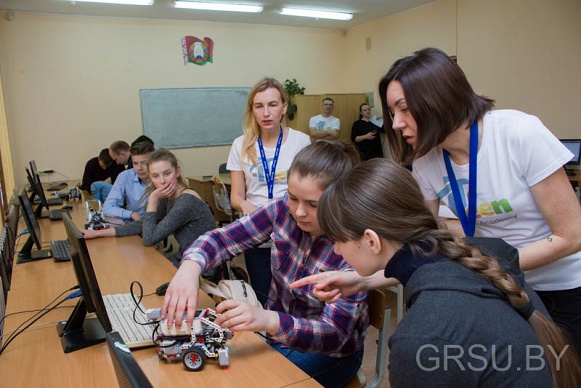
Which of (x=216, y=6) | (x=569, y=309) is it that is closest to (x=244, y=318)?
(x=569, y=309)

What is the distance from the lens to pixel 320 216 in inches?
43.0

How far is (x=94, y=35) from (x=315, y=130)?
3.64 meters

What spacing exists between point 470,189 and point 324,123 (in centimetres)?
664

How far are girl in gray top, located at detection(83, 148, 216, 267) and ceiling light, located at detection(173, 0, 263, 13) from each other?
4.36 metres

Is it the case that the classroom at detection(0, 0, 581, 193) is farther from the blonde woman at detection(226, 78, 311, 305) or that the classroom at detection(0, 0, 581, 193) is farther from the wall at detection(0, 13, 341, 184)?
the blonde woman at detection(226, 78, 311, 305)

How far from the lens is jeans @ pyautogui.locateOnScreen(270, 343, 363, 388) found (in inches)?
58.3

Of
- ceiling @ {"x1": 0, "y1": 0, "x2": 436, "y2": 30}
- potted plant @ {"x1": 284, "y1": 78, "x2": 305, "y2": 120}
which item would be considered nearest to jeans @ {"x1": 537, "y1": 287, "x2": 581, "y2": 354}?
ceiling @ {"x1": 0, "y1": 0, "x2": 436, "y2": 30}

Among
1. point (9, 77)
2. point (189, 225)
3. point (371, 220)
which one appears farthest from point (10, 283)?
point (9, 77)

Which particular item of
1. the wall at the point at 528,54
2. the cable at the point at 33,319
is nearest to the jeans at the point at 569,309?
the cable at the point at 33,319

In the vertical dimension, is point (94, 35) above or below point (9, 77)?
above

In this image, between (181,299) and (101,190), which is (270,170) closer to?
(181,299)

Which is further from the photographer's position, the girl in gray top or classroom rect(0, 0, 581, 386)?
classroom rect(0, 0, 581, 386)

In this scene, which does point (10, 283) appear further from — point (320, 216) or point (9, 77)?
point (9, 77)

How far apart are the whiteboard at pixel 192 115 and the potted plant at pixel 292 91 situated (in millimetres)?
752
